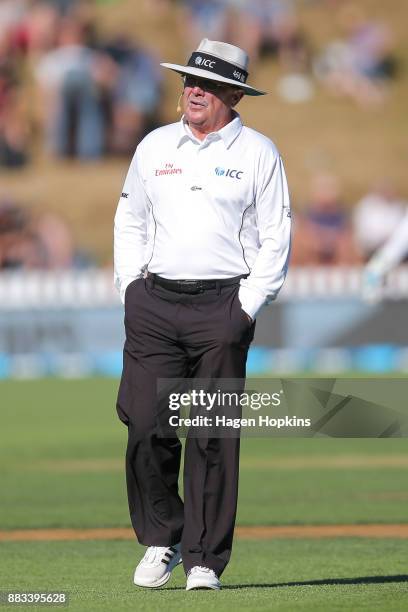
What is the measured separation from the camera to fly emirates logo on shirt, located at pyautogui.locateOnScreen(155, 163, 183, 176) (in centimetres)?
725

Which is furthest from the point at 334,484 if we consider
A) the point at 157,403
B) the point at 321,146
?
the point at 321,146

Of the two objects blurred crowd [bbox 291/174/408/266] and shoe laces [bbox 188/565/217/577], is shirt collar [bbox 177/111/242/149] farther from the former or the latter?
blurred crowd [bbox 291/174/408/266]

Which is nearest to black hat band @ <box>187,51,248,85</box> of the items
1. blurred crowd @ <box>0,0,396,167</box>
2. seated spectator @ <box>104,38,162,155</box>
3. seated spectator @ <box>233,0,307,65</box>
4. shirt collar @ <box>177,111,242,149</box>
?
shirt collar @ <box>177,111,242,149</box>

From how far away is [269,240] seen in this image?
7.21m

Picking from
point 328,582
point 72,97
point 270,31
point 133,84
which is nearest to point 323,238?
point 72,97

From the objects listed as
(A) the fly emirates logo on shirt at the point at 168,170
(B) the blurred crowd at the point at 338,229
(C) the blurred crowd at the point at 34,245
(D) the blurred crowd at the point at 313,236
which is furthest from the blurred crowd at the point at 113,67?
(A) the fly emirates logo on shirt at the point at 168,170

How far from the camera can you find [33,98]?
3419 cm

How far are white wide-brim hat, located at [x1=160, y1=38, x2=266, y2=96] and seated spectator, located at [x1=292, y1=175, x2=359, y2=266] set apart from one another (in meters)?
19.1

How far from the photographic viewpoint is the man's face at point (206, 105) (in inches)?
286

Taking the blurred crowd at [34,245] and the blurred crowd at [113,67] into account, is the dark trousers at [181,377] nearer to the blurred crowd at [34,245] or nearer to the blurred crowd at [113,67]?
the blurred crowd at [34,245]

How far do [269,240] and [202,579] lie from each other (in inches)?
61.1

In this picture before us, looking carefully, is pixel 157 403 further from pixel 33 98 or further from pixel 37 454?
pixel 33 98

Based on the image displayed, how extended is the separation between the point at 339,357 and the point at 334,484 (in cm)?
1151

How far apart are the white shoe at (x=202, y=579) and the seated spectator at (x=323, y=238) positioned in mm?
19434
